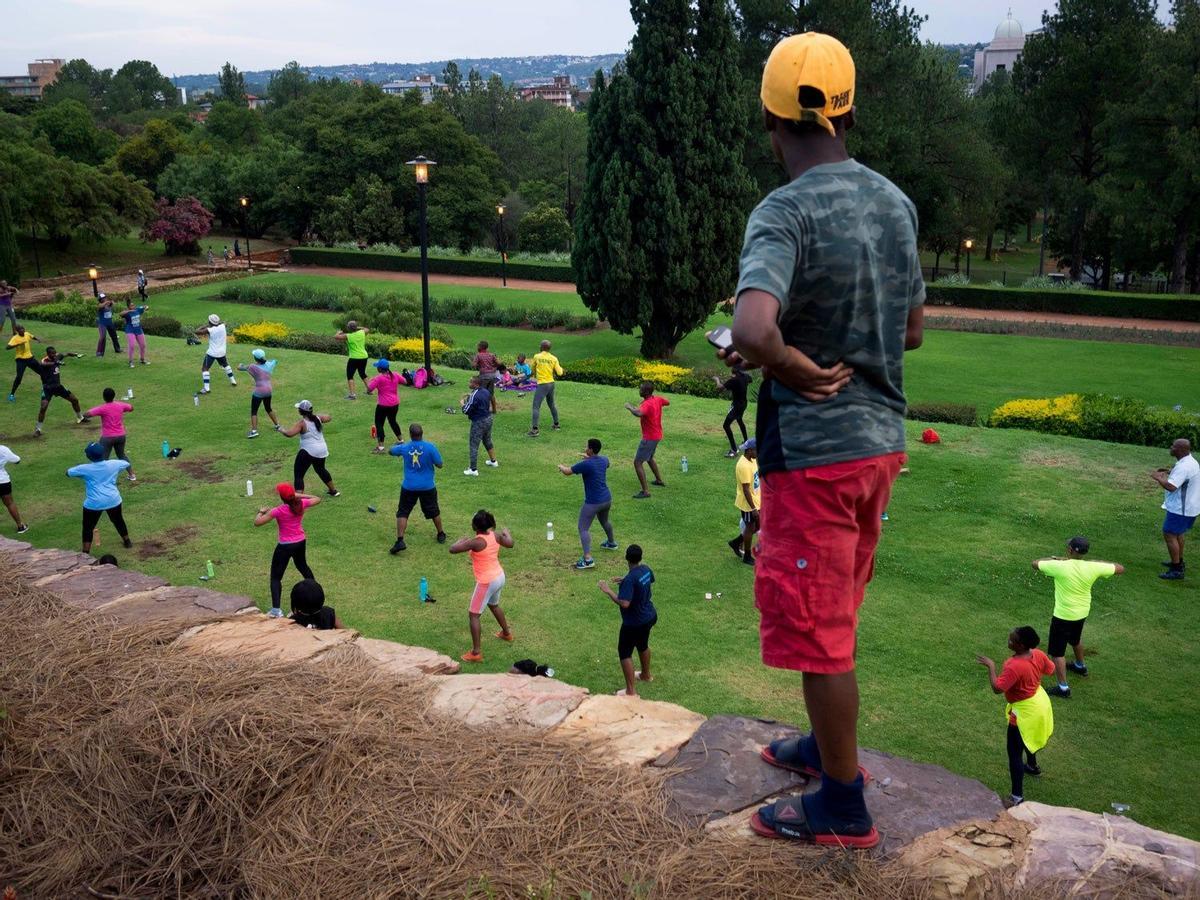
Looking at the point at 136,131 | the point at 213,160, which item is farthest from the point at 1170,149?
the point at 136,131

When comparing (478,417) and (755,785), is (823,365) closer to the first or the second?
(755,785)

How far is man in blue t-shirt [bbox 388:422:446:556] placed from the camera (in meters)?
13.0

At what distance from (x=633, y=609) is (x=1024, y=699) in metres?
3.41

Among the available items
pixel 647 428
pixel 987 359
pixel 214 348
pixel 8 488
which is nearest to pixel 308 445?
pixel 8 488

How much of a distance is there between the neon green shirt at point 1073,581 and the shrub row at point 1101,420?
976 centimetres

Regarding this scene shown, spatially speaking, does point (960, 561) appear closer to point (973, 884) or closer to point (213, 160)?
point (973, 884)

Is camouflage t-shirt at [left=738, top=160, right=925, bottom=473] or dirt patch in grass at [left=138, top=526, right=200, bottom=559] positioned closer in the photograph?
camouflage t-shirt at [left=738, top=160, right=925, bottom=473]

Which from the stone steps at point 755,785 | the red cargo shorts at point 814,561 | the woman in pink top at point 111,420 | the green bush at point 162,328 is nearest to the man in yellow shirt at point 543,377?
→ the woman in pink top at point 111,420

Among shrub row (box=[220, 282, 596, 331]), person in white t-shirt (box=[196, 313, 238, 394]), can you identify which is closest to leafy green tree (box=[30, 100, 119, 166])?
shrub row (box=[220, 282, 596, 331])

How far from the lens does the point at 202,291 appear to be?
42.7 metres

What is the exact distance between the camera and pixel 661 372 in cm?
2319

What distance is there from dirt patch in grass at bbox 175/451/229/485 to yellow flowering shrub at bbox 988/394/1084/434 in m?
14.7

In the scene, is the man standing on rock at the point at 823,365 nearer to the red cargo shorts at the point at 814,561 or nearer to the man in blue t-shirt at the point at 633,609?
the red cargo shorts at the point at 814,561

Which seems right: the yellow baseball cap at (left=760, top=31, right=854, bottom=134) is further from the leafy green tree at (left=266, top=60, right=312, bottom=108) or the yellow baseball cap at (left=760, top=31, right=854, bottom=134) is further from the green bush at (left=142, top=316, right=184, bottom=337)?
the leafy green tree at (left=266, top=60, right=312, bottom=108)
